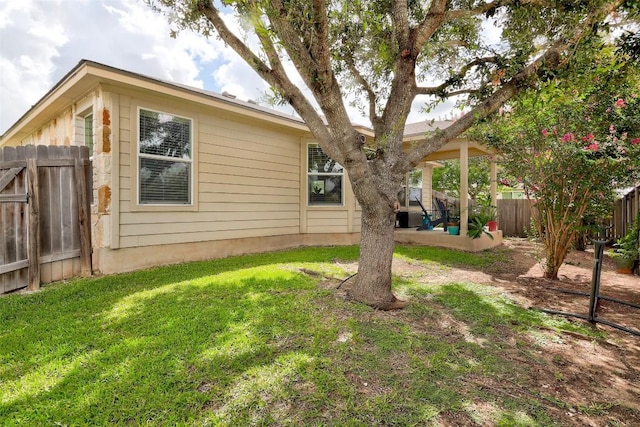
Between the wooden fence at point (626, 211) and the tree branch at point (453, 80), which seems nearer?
the tree branch at point (453, 80)

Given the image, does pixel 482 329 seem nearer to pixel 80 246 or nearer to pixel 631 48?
pixel 631 48

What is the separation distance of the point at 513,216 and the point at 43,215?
13.0 meters

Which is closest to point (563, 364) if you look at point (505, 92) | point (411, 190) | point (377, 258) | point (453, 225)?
point (377, 258)

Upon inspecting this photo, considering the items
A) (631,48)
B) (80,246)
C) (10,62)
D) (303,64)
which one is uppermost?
(10,62)

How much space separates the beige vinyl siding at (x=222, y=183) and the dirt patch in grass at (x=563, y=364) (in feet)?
12.6

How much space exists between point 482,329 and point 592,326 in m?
1.28

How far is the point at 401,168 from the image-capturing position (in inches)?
129

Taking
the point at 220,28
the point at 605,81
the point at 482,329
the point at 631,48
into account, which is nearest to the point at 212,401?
the point at 482,329

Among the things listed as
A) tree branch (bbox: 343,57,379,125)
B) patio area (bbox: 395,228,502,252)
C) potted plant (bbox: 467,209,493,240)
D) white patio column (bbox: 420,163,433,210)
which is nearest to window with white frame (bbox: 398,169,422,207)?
white patio column (bbox: 420,163,433,210)

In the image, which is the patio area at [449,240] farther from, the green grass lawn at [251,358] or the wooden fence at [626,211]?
the green grass lawn at [251,358]

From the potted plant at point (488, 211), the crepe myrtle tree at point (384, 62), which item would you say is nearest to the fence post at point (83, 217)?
the crepe myrtle tree at point (384, 62)

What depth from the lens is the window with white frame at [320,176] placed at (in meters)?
8.06

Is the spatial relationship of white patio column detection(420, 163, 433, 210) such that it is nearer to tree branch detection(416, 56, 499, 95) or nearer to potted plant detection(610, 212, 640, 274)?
potted plant detection(610, 212, 640, 274)

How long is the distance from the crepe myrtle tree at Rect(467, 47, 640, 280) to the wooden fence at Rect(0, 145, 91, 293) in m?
5.83
